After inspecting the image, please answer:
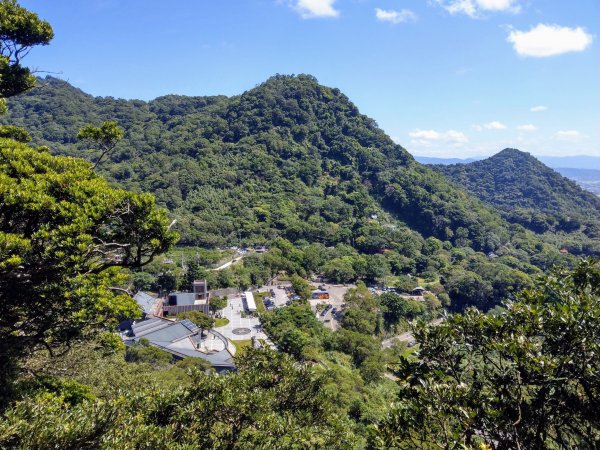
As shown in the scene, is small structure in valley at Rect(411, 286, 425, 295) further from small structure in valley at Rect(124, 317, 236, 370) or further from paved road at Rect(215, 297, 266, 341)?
small structure in valley at Rect(124, 317, 236, 370)

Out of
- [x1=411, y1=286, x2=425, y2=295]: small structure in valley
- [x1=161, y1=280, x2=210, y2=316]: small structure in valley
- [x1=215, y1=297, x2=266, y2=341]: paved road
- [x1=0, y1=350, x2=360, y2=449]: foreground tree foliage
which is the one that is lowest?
[x1=411, y1=286, x2=425, y2=295]: small structure in valley

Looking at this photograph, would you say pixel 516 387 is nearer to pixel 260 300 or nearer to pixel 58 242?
pixel 58 242

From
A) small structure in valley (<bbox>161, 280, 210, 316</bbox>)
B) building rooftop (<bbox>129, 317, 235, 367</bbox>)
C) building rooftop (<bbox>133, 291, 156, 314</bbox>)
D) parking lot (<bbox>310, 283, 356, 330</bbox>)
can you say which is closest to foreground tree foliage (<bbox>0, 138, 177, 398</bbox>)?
building rooftop (<bbox>129, 317, 235, 367</bbox>)

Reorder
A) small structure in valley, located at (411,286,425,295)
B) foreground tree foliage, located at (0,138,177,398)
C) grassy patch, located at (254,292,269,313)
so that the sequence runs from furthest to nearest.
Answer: small structure in valley, located at (411,286,425,295) < grassy patch, located at (254,292,269,313) < foreground tree foliage, located at (0,138,177,398)

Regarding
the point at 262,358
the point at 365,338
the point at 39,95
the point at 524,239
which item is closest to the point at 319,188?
the point at 524,239

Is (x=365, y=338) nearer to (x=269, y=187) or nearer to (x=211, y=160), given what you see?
(x=269, y=187)

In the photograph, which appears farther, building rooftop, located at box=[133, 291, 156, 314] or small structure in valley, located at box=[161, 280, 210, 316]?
small structure in valley, located at box=[161, 280, 210, 316]

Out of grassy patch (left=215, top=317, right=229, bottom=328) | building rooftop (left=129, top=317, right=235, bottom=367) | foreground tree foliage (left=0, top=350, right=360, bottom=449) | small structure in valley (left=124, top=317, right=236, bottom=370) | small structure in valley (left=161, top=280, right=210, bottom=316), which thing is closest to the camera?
foreground tree foliage (left=0, top=350, right=360, bottom=449)
